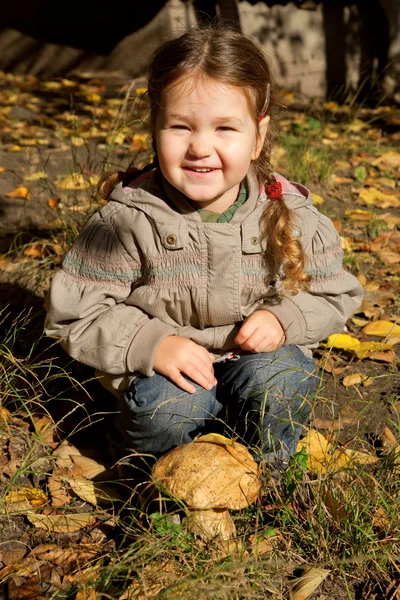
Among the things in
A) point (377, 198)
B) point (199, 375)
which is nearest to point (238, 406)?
point (199, 375)

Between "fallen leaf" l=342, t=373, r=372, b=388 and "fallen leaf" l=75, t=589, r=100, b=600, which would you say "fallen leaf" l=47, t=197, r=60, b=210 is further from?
"fallen leaf" l=75, t=589, r=100, b=600

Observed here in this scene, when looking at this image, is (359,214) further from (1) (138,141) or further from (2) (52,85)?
(2) (52,85)

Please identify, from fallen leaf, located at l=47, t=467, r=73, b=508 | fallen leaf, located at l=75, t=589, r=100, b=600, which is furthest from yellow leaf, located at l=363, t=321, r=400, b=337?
fallen leaf, located at l=75, t=589, r=100, b=600

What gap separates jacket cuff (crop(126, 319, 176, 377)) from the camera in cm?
247

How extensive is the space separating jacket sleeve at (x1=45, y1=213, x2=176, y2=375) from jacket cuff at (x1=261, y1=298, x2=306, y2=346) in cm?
38

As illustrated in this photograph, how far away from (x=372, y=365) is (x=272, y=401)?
0.89 m

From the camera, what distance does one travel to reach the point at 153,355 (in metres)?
2.47

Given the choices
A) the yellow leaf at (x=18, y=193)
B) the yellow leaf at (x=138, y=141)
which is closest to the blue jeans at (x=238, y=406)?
the yellow leaf at (x=18, y=193)

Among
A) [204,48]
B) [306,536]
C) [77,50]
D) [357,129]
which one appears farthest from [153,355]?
[77,50]

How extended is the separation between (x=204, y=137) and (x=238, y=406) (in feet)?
3.10

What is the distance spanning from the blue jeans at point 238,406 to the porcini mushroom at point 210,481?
24 cm

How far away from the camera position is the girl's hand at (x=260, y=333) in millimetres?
2537

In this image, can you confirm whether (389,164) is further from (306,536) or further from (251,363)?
(306,536)

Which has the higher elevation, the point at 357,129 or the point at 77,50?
the point at 77,50
